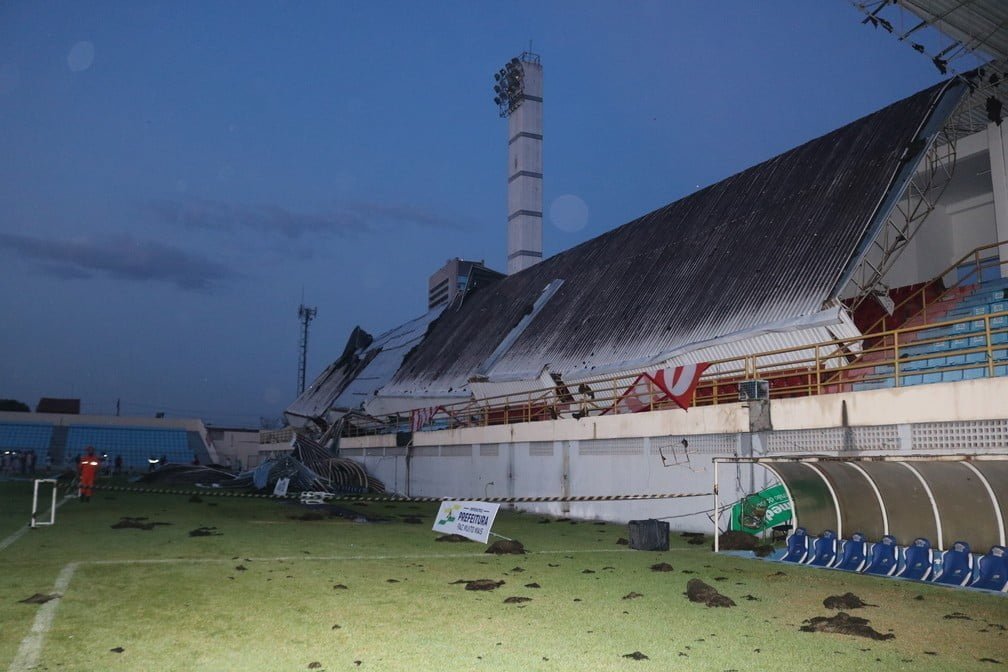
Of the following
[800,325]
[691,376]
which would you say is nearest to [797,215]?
[800,325]

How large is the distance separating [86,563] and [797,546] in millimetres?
11741

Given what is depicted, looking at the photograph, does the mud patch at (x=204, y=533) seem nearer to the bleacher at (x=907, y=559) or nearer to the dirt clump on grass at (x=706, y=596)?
the dirt clump on grass at (x=706, y=596)

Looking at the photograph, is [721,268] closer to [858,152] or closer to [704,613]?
[858,152]

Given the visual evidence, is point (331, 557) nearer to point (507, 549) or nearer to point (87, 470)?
point (507, 549)

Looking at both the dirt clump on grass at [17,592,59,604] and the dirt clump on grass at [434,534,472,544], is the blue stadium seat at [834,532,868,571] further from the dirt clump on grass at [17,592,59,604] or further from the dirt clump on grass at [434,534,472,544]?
the dirt clump on grass at [17,592,59,604]

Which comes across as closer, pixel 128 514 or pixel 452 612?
pixel 452 612

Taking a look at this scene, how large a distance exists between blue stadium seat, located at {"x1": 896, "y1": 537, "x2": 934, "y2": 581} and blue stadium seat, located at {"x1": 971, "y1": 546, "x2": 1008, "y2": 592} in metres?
0.83

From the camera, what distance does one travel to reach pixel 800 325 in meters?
20.4

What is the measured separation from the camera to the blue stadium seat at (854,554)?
40.1 ft

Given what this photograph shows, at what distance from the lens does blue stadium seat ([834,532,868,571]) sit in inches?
481

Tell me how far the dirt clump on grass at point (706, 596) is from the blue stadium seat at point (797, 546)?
4.16m

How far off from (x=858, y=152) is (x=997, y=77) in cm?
457

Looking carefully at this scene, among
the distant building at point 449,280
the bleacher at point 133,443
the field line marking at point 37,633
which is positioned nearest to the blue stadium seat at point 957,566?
the field line marking at point 37,633

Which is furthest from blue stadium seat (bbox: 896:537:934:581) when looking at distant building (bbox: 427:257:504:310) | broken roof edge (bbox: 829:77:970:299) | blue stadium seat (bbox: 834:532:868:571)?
distant building (bbox: 427:257:504:310)
